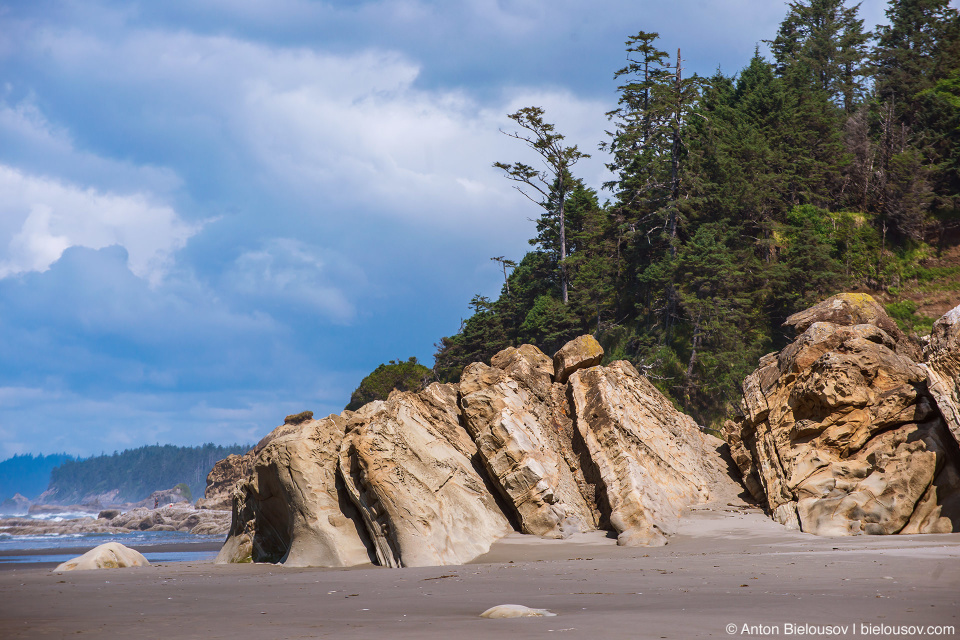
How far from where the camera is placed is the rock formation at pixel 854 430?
37.8 feet

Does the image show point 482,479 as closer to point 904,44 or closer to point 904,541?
point 904,541

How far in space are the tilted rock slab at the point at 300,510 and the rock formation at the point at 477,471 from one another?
0.03m

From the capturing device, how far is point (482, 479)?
14.2 meters

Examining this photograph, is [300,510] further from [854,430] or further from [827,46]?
[827,46]

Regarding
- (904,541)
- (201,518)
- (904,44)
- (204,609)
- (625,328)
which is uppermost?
(904,44)

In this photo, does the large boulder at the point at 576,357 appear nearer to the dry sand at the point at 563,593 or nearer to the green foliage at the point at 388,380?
the dry sand at the point at 563,593

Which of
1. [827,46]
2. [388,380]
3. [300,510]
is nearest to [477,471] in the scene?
[300,510]

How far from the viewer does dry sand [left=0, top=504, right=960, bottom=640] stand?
5.34 metres

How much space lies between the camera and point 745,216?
33719mm

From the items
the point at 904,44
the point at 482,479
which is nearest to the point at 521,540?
the point at 482,479

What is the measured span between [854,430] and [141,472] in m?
209

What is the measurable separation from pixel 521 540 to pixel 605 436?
2957 mm

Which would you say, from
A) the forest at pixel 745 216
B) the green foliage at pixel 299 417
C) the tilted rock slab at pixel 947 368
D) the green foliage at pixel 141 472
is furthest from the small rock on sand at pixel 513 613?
the green foliage at pixel 141 472

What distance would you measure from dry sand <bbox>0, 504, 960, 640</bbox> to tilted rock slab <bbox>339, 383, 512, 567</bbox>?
57cm
